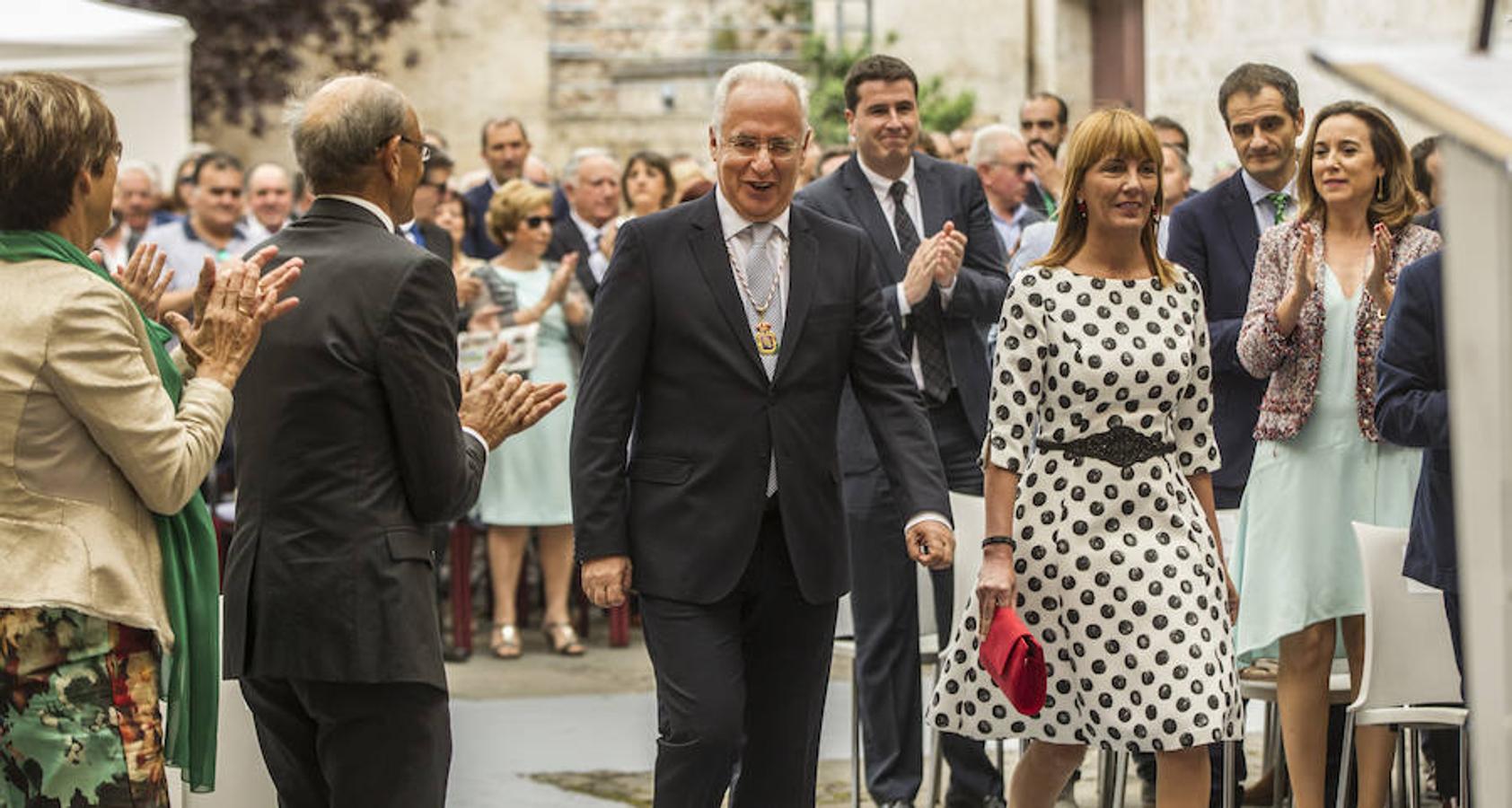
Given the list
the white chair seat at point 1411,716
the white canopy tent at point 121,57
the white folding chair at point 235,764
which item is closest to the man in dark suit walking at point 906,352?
the white chair seat at point 1411,716

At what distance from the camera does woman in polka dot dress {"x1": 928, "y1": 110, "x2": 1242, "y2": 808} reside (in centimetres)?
656

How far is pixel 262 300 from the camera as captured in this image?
5.05 meters

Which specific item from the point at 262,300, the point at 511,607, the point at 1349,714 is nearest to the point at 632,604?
the point at 511,607

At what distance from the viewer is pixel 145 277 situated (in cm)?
553

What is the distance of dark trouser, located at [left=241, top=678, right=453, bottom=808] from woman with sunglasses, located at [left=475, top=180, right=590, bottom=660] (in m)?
6.90

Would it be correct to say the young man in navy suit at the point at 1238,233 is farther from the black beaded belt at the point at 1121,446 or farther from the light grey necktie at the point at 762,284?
the light grey necktie at the point at 762,284

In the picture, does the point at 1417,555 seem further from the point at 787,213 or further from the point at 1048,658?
the point at 787,213

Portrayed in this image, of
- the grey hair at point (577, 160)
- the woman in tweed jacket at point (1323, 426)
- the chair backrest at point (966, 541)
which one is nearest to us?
the woman in tweed jacket at point (1323, 426)

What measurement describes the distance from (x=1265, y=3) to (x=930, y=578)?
380 inches

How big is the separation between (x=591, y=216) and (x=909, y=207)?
209 inches

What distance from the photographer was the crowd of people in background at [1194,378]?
6.62 metres

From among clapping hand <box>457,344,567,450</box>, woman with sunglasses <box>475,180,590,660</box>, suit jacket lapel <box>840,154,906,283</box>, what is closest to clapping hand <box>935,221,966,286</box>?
suit jacket lapel <box>840,154,906,283</box>

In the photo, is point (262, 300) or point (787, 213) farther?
point (787, 213)

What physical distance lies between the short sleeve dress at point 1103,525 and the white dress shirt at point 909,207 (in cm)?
177
